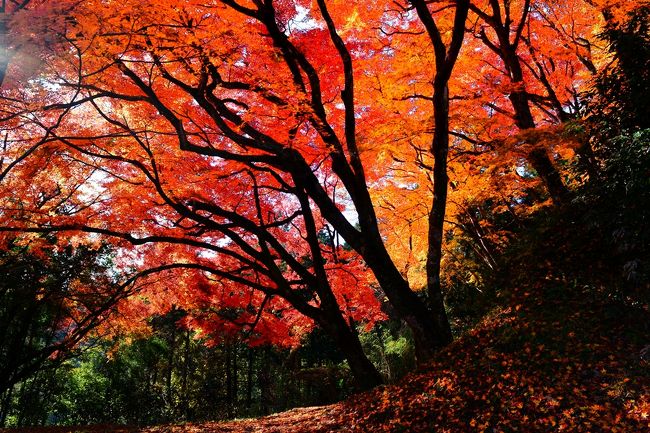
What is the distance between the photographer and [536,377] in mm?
4926

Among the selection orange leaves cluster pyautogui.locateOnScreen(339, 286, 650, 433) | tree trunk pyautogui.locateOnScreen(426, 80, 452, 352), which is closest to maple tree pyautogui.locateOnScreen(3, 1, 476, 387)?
tree trunk pyautogui.locateOnScreen(426, 80, 452, 352)

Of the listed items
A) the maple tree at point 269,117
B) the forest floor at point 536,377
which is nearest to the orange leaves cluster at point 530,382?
the forest floor at point 536,377

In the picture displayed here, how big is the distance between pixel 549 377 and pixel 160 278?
36.6ft

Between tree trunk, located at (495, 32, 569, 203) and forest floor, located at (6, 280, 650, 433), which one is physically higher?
tree trunk, located at (495, 32, 569, 203)

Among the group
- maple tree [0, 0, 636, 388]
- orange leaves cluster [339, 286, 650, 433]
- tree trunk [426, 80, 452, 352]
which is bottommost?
orange leaves cluster [339, 286, 650, 433]

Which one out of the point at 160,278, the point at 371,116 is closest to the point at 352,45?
the point at 371,116

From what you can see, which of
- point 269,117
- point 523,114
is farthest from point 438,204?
point 269,117

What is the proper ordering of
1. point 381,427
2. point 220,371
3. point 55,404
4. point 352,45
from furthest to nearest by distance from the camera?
1. point 55,404
2. point 220,371
3. point 352,45
4. point 381,427

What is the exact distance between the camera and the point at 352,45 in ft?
29.9

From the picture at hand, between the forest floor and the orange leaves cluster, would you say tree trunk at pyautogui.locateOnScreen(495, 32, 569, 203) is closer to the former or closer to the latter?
the forest floor

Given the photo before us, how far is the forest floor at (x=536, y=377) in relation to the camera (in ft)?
13.9

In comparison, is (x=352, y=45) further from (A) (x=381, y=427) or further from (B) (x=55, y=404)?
(B) (x=55, y=404)

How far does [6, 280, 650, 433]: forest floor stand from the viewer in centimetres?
424

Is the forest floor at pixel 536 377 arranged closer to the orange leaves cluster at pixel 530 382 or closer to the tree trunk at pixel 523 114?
the orange leaves cluster at pixel 530 382
